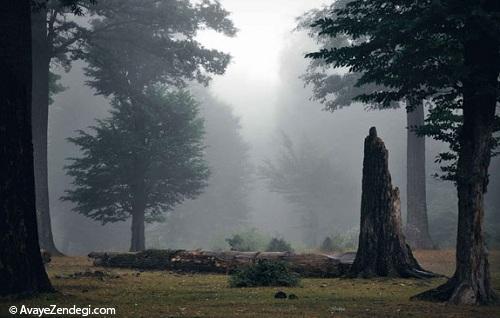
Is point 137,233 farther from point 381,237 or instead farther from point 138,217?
point 381,237

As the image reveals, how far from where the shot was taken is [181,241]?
48.7 m

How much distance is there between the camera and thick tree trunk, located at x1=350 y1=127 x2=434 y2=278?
12.2 m

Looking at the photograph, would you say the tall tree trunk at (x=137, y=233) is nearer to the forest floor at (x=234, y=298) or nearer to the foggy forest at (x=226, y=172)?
the foggy forest at (x=226, y=172)

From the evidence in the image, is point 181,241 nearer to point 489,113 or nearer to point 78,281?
point 78,281

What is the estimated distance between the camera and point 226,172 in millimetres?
52656

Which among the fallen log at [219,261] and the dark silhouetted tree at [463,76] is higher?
the dark silhouetted tree at [463,76]

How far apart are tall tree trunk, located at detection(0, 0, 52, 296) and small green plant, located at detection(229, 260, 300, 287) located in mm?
3829

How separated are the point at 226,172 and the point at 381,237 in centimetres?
4077

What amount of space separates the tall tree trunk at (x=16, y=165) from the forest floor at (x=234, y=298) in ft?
1.51

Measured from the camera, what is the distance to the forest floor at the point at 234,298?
6.82 m

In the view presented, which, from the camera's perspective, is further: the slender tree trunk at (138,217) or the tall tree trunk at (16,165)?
the slender tree trunk at (138,217)

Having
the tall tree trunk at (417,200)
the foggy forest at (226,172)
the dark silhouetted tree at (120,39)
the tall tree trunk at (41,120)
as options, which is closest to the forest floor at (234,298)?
the foggy forest at (226,172)

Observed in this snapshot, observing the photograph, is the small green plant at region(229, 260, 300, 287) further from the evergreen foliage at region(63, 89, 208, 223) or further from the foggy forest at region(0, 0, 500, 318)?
the evergreen foliage at region(63, 89, 208, 223)

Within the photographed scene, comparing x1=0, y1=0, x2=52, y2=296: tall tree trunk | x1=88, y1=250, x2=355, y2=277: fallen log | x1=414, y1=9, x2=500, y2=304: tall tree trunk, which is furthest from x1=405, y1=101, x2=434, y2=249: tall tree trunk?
x1=0, y1=0, x2=52, y2=296: tall tree trunk
